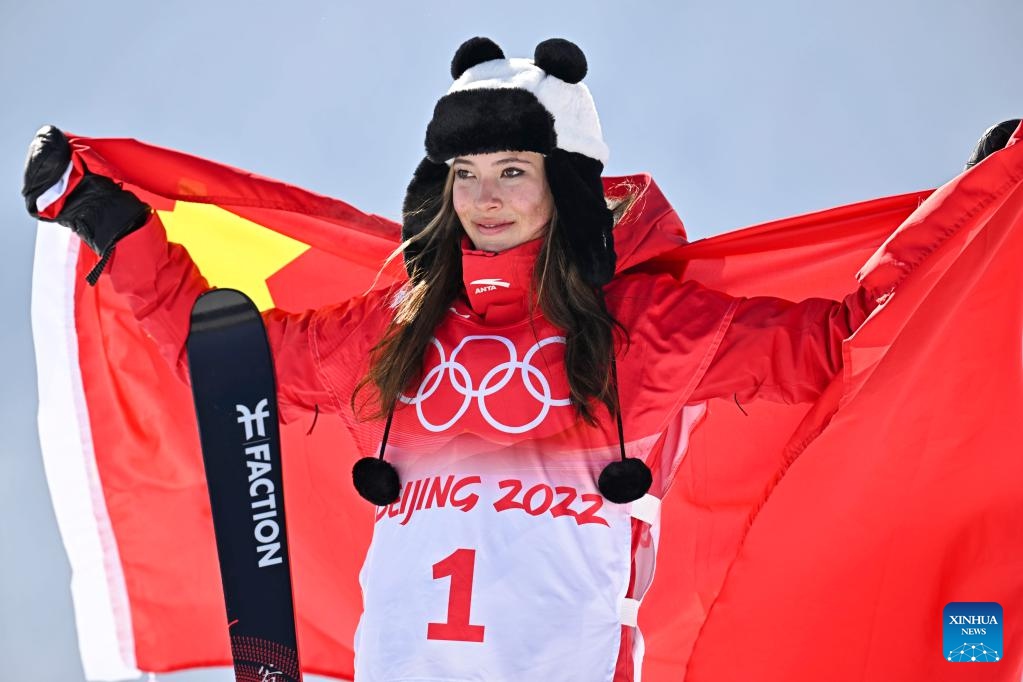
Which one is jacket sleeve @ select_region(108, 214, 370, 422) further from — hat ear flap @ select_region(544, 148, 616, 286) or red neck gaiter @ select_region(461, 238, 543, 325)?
hat ear flap @ select_region(544, 148, 616, 286)

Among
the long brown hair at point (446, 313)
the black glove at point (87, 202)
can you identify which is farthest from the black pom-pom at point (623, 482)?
the black glove at point (87, 202)

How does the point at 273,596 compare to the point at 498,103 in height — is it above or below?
below

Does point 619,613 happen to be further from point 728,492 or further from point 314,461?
point 314,461

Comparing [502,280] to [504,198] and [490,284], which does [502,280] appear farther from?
[504,198]

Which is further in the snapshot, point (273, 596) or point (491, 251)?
point (273, 596)

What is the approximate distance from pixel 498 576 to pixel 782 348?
2.63 ft

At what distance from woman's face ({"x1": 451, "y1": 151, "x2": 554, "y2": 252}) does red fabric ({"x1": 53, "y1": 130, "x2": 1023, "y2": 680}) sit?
0.85 feet

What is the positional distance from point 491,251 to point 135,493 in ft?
5.21

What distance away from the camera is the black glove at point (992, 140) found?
2996mm

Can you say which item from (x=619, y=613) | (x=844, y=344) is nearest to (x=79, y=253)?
(x=619, y=613)

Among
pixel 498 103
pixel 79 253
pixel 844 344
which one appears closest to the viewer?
pixel 844 344

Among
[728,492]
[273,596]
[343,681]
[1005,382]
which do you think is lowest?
[343,681]

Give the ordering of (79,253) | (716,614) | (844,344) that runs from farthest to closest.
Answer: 1. (79,253)
2. (716,614)
3. (844,344)

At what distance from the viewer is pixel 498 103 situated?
10.3 feet
